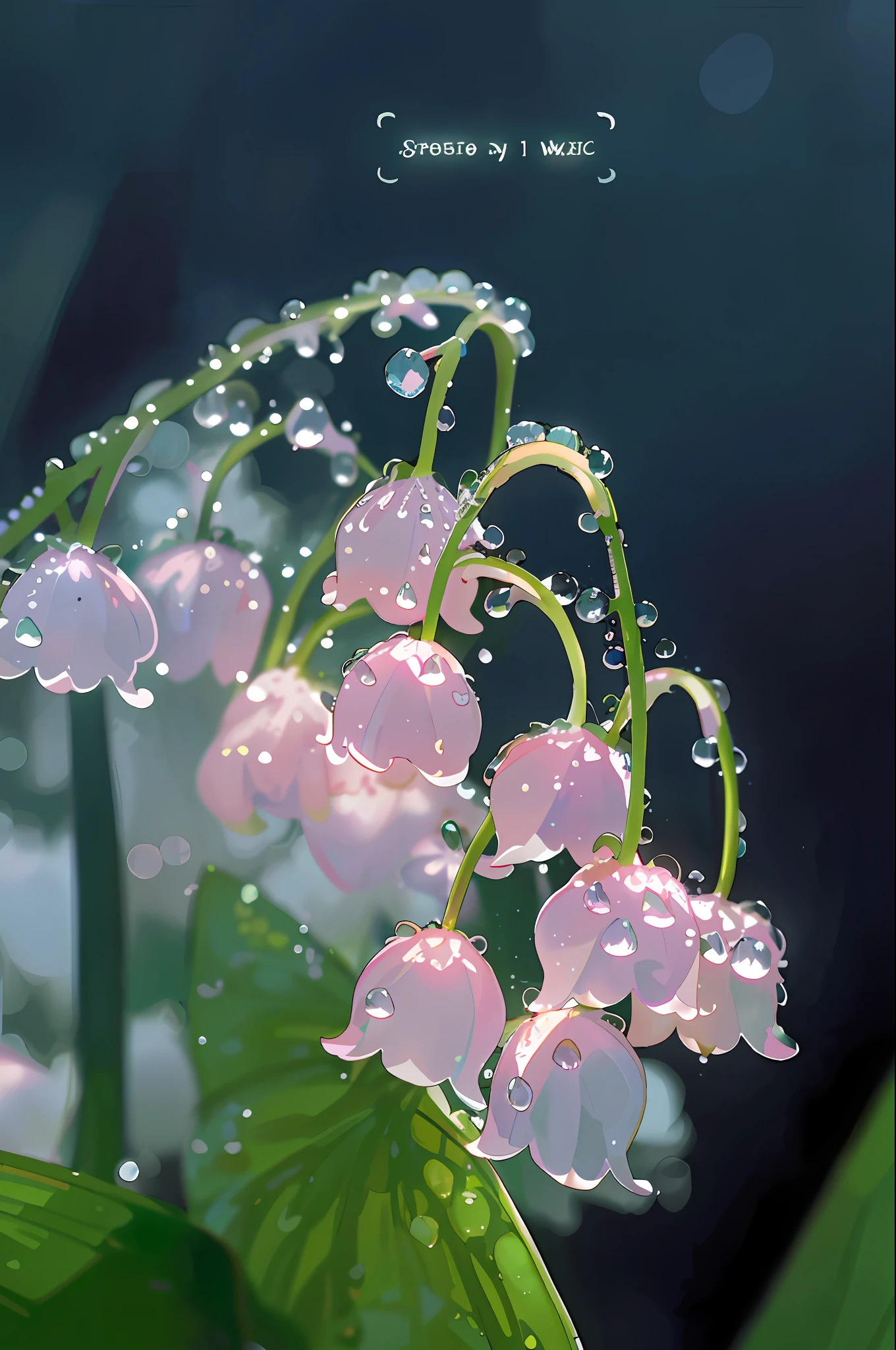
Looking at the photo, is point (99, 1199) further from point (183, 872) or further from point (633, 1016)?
point (633, 1016)

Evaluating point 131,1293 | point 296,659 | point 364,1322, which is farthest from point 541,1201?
point 296,659

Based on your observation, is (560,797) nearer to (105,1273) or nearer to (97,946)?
(97,946)

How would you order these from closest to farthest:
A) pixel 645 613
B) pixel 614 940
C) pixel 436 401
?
1. pixel 614 940
2. pixel 436 401
3. pixel 645 613

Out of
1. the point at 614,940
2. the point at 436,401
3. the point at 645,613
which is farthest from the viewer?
the point at 645,613

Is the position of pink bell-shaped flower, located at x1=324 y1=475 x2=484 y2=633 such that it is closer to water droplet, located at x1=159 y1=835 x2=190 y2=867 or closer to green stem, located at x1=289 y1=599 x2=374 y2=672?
green stem, located at x1=289 y1=599 x2=374 y2=672

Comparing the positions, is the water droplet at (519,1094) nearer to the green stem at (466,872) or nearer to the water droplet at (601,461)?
the green stem at (466,872)

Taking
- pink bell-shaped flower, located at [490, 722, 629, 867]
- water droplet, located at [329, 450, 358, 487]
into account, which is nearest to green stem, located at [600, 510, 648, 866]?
pink bell-shaped flower, located at [490, 722, 629, 867]

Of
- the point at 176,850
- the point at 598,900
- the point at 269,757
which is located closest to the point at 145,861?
the point at 176,850

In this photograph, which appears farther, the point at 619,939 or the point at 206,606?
the point at 206,606
